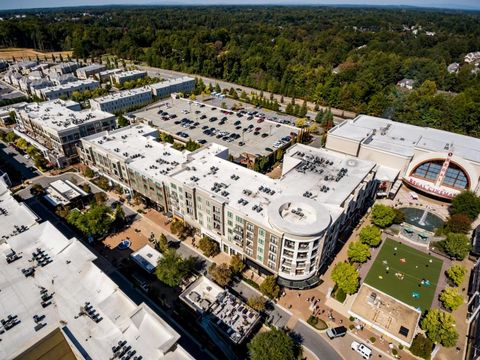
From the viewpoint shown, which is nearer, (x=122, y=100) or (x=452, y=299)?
(x=452, y=299)

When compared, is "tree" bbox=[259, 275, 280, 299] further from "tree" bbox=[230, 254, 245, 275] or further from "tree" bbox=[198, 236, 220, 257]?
"tree" bbox=[198, 236, 220, 257]

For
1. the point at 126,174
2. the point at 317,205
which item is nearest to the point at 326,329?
the point at 317,205

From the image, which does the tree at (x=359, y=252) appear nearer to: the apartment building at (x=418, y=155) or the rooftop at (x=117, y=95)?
the apartment building at (x=418, y=155)

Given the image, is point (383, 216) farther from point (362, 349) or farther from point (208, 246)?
point (208, 246)

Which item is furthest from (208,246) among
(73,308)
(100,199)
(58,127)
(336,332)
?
(58,127)

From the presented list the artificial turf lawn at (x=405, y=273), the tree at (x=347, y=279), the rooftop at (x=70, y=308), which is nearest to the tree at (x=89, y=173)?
the rooftop at (x=70, y=308)

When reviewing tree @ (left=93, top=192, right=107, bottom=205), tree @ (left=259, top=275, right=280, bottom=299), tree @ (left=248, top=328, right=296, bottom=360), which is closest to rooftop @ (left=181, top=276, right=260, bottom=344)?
tree @ (left=259, top=275, right=280, bottom=299)

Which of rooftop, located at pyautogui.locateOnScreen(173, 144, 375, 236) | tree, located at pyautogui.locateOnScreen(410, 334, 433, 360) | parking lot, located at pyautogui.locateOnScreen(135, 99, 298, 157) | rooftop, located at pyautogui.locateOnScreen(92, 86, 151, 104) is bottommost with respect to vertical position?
tree, located at pyautogui.locateOnScreen(410, 334, 433, 360)
